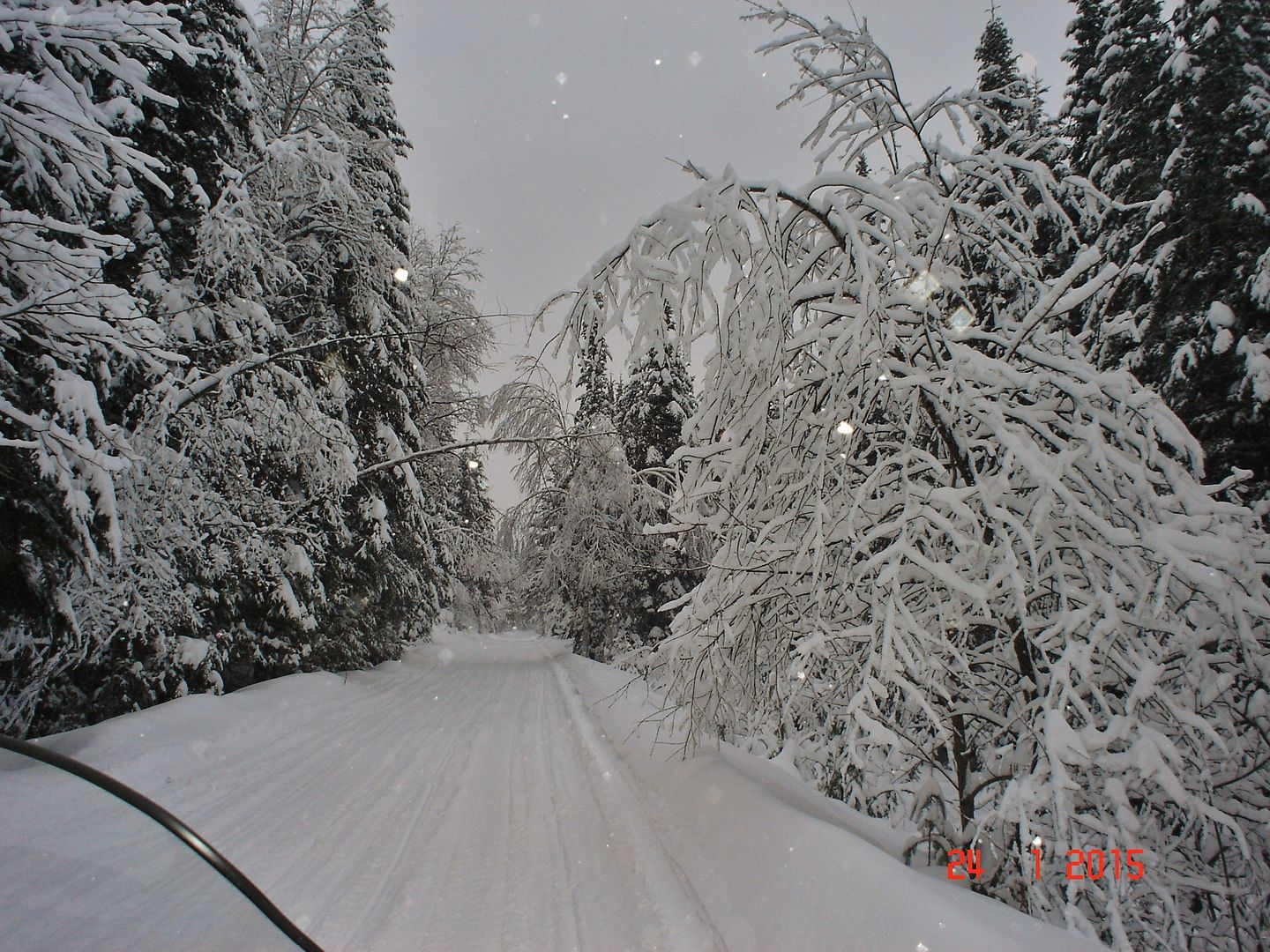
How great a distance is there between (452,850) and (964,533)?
13.2ft

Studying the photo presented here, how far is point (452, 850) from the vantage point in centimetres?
423

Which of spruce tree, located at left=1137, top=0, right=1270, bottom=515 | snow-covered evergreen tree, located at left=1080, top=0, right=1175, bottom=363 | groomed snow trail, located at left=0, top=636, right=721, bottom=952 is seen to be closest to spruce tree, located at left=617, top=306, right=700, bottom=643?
groomed snow trail, located at left=0, top=636, right=721, bottom=952

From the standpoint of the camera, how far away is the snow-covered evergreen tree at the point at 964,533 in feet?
7.43

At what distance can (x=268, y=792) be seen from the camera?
512 centimetres

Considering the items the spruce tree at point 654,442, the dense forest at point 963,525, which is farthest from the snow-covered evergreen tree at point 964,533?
the spruce tree at point 654,442

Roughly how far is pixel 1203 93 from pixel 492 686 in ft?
56.5

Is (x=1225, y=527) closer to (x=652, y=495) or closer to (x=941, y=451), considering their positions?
(x=941, y=451)

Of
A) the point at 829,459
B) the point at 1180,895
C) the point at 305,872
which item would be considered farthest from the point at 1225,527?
the point at 305,872

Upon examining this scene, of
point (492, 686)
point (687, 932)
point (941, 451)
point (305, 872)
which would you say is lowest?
point (492, 686)

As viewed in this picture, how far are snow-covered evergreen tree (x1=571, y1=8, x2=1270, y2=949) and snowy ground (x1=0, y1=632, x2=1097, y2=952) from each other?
2.10 ft

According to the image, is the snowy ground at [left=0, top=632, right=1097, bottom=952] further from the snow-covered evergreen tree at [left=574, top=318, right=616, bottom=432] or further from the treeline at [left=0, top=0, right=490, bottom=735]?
the snow-covered evergreen tree at [left=574, top=318, right=616, bottom=432]

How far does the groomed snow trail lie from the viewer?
10.7 feet
